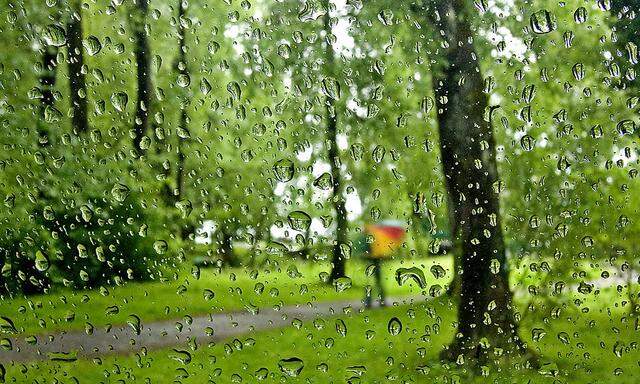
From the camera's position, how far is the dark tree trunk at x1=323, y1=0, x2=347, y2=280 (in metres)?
0.95

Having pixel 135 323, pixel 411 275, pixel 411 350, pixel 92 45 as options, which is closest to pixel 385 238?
pixel 411 275

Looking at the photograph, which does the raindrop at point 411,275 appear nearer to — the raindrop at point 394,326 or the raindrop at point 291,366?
the raindrop at point 394,326

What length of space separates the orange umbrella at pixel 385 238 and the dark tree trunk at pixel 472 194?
0.32 ft

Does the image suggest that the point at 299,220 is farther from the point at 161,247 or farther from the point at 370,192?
the point at 161,247

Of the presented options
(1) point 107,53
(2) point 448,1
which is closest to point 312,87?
(2) point 448,1

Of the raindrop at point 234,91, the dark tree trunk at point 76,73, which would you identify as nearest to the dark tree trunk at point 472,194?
the raindrop at point 234,91

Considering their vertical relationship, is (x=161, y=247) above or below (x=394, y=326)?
above

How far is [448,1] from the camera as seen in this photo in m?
0.97

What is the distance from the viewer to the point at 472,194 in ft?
3.13

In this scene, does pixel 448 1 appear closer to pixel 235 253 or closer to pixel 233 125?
pixel 233 125

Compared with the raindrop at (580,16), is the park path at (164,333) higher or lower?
lower

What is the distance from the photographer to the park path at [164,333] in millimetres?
959

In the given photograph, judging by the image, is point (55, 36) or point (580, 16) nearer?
point (580, 16)

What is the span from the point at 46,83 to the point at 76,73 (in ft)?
0.22
